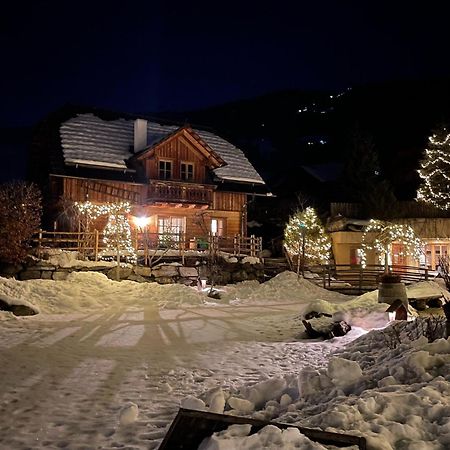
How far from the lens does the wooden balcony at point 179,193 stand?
26.4 metres

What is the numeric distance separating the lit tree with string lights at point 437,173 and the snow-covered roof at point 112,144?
11458mm

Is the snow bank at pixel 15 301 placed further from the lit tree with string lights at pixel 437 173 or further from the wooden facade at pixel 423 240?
the lit tree with string lights at pixel 437 173

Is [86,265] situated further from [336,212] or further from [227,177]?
[336,212]

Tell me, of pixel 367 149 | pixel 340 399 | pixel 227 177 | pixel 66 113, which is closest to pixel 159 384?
pixel 340 399

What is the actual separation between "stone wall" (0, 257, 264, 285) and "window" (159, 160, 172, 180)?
750 centimetres

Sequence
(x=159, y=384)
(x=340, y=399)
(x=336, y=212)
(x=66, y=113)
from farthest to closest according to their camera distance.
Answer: (x=336, y=212), (x=66, y=113), (x=159, y=384), (x=340, y=399)

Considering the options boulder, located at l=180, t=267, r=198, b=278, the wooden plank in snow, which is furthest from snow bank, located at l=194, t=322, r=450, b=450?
boulder, located at l=180, t=267, r=198, b=278

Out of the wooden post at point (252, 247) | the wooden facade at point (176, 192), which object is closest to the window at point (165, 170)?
the wooden facade at point (176, 192)

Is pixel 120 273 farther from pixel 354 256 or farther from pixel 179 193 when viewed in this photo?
pixel 354 256

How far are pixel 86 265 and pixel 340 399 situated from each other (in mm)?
15934

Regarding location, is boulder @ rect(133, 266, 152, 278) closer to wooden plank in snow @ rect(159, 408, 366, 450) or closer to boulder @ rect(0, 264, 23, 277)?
boulder @ rect(0, 264, 23, 277)

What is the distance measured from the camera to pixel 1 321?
1224 cm

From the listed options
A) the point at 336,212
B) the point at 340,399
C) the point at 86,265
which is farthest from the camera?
the point at 336,212

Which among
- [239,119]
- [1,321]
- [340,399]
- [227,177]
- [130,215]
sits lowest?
[1,321]
